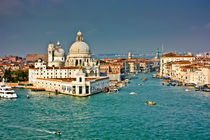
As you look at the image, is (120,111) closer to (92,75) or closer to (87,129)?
(87,129)

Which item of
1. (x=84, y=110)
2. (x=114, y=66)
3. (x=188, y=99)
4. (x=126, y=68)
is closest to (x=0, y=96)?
(x=84, y=110)

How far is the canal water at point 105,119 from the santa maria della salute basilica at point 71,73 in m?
2.91

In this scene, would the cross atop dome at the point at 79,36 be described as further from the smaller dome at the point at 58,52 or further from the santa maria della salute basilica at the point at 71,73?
the smaller dome at the point at 58,52

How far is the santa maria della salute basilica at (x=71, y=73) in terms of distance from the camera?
795 inches

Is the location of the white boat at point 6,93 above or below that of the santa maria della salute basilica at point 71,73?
below

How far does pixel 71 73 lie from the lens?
28562 millimetres

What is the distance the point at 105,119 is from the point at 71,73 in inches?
646

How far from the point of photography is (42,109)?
586 inches

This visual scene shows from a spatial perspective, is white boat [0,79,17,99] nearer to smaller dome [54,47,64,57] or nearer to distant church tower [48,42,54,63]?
distant church tower [48,42,54,63]

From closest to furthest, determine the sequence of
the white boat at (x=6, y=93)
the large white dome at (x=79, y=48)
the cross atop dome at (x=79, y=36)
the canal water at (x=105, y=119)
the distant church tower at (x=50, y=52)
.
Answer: the canal water at (x=105, y=119)
the white boat at (x=6, y=93)
the large white dome at (x=79, y=48)
the distant church tower at (x=50, y=52)
the cross atop dome at (x=79, y=36)

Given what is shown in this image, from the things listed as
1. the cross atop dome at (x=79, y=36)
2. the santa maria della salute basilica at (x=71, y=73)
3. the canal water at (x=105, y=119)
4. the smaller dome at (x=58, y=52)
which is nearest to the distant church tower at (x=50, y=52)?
the santa maria della salute basilica at (x=71, y=73)

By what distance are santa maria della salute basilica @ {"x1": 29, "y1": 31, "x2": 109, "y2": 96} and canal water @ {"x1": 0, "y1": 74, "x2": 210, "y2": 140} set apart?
291 cm

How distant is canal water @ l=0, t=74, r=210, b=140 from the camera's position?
33.9ft

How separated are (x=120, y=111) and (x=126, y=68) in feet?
129
